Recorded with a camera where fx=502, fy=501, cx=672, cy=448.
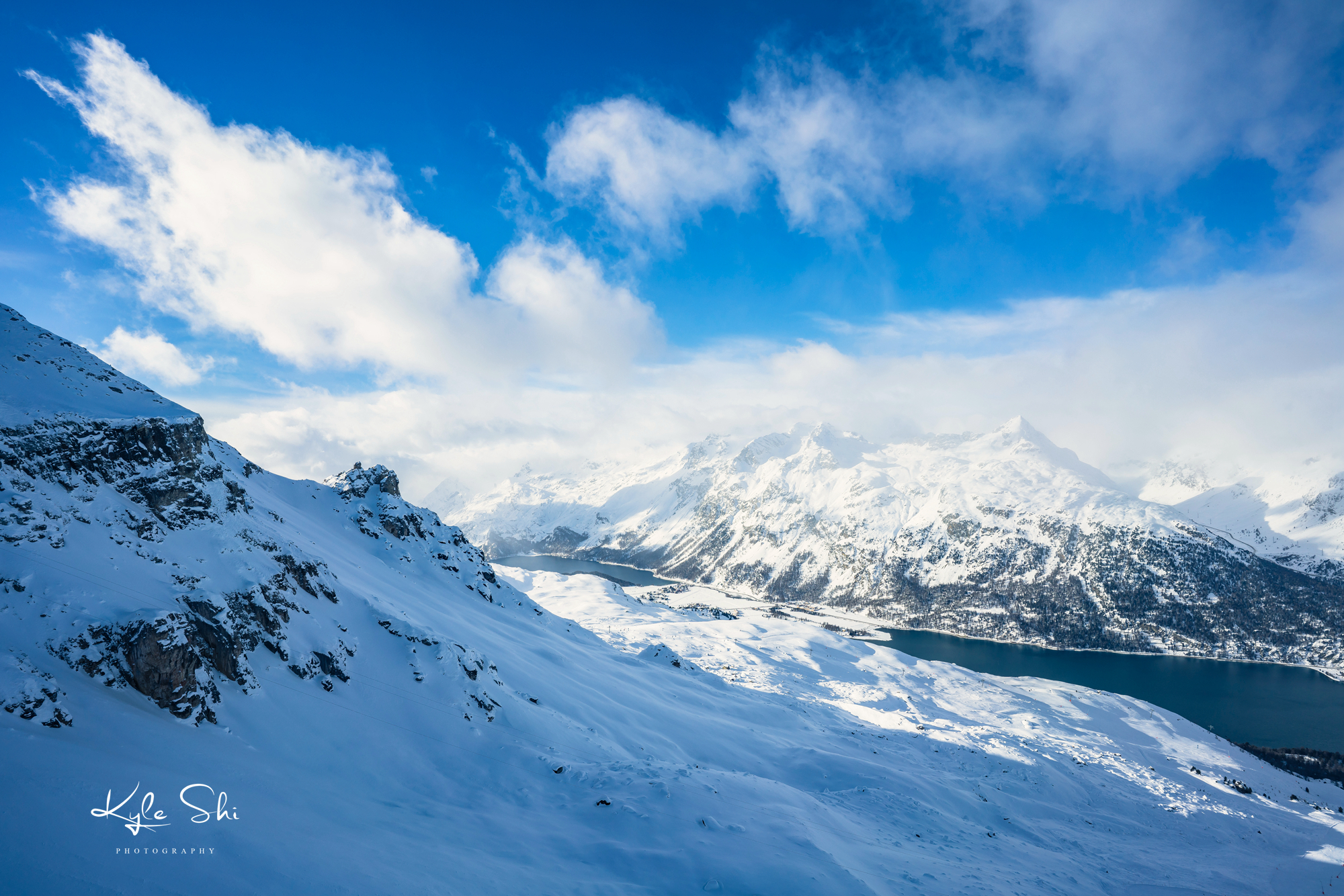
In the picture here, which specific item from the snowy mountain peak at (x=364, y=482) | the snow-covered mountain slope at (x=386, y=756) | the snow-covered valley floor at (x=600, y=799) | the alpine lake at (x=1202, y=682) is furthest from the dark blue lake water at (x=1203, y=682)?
the snowy mountain peak at (x=364, y=482)

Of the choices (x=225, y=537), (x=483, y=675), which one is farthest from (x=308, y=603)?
(x=483, y=675)

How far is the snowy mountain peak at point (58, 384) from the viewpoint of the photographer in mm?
28672

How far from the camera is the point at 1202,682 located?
140 m

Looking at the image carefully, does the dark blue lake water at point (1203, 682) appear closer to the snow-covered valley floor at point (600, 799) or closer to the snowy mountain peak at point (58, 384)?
the snow-covered valley floor at point (600, 799)

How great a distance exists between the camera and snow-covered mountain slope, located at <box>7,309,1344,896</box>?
44.2 ft

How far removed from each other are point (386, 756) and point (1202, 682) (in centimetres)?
20606

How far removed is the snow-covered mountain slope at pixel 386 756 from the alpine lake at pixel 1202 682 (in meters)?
84.6

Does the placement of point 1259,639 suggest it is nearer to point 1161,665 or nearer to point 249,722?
point 1161,665

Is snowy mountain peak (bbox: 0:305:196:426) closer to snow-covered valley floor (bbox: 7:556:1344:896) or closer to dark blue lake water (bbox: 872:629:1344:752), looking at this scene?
snow-covered valley floor (bbox: 7:556:1344:896)

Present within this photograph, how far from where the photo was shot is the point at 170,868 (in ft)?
36.1

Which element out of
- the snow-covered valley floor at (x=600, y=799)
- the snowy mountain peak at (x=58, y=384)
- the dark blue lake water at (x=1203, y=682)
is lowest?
the snow-covered valley floor at (x=600, y=799)

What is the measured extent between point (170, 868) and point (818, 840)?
66.9 ft

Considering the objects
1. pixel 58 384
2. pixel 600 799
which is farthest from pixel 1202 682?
pixel 58 384

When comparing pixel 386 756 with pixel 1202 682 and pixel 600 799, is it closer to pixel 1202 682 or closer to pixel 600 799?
pixel 600 799
